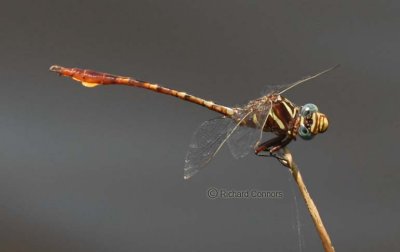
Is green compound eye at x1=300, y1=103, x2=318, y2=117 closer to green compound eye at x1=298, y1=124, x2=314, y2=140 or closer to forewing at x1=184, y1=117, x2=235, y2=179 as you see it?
green compound eye at x1=298, y1=124, x2=314, y2=140

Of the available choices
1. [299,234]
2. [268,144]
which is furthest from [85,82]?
[299,234]

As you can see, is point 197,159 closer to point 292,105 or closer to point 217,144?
point 217,144

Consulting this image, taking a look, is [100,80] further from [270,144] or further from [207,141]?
[270,144]

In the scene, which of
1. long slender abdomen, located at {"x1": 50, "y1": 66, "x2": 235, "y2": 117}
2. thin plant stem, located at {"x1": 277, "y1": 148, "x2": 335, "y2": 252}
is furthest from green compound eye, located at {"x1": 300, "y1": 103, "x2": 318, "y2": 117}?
long slender abdomen, located at {"x1": 50, "y1": 66, "x2": 235, "y2": 117}

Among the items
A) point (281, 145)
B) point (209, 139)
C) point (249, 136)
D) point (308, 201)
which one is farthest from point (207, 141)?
point (308, 201)

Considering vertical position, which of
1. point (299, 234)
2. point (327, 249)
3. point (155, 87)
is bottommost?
point (327, 249)

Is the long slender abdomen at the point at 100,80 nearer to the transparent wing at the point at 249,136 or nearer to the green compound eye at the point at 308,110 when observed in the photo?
the transparent wing at the point at 249,136

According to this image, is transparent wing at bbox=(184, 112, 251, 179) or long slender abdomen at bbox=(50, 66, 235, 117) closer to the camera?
transparent wing at bbox=(184, 112, 251, 179)
